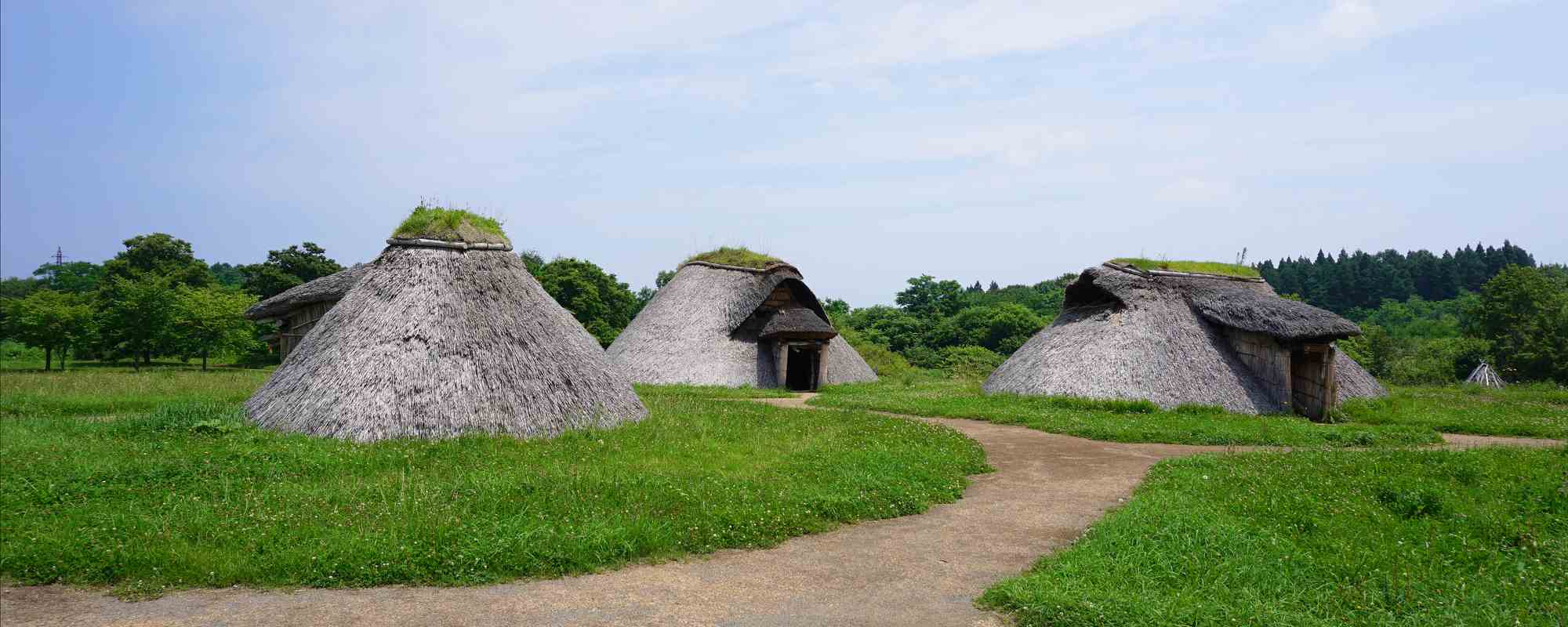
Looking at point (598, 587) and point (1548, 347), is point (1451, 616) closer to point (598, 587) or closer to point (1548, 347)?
point (598, 587)

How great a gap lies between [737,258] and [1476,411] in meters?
19.8

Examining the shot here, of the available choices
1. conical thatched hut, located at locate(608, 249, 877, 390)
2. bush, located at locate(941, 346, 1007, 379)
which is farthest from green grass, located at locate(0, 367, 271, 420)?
bush, located at locate(941, 346, 1007, 379)

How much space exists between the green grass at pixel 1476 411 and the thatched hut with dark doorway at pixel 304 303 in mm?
22158

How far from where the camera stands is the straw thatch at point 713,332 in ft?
79.0

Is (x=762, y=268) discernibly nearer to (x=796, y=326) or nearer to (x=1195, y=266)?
(x=796, y=326)

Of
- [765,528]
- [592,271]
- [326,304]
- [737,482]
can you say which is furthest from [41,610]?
[592,271]

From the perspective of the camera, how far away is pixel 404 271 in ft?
41.6

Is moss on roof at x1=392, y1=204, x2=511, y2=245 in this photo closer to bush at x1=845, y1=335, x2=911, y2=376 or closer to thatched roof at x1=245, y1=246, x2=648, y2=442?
thatched roof at x1=245, y1=246, x2=648, y2=442

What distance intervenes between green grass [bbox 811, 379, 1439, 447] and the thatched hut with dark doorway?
11224mm

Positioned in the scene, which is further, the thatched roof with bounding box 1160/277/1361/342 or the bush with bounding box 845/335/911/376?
the bush with bounding box 845/335/911/376

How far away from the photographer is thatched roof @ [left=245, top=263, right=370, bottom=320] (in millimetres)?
17703

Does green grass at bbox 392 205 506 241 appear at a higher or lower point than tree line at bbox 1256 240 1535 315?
lower

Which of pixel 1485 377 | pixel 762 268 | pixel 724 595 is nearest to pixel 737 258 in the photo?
pixel 762 268

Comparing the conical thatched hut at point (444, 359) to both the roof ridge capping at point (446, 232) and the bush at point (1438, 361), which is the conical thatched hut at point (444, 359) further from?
the bush at point (1438, 361)
